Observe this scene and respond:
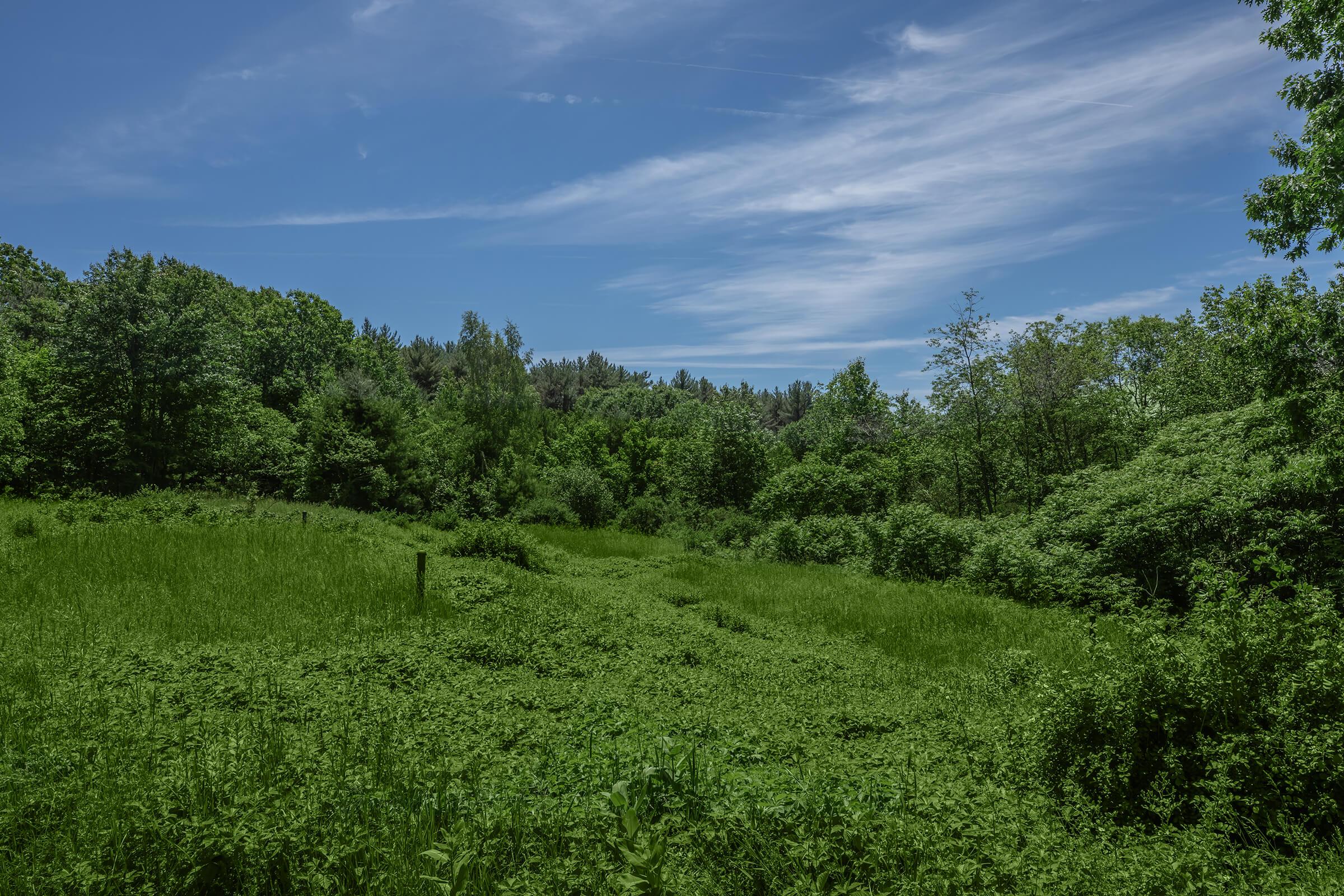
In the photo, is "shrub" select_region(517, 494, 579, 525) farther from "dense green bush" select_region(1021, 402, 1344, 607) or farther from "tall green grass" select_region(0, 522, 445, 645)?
"dense green bush" select_region(1021, 402, 1344, 607)

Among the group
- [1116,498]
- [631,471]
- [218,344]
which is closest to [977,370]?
[1116,498]

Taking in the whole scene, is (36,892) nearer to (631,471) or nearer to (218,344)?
(218,344)

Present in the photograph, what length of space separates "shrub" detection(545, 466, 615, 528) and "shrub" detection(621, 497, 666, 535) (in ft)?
3.72

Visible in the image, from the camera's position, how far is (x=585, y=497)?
94.0 feet

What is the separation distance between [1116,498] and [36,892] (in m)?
16.7

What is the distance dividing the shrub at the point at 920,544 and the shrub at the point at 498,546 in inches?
362

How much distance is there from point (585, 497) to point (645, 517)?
297cm

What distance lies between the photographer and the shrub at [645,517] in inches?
1096

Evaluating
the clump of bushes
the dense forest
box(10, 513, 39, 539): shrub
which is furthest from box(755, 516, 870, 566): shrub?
box(10, 513, 39, 539): shrub

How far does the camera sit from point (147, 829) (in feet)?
11.7

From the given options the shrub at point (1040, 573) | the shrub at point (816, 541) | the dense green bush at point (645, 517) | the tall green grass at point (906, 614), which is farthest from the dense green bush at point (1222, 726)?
the dense green bush at point (645, 517)

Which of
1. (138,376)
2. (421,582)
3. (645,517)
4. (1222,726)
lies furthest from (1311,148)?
(138,376)

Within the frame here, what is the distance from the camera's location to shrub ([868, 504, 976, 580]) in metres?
16.2

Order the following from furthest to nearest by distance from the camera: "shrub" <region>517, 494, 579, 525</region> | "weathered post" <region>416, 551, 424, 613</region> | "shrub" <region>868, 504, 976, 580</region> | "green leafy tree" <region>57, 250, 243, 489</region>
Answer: "shrub" <region>517, 494, 579, 525</region> < "green leafy tree" <region>57, 250, 243, 489</region> < "shrub" <region>868, 504, 976, 580</region> < "weathered post" <region>416, 551, 424, 613</region>
